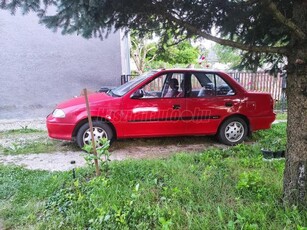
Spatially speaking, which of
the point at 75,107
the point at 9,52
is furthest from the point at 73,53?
the point at 75,107

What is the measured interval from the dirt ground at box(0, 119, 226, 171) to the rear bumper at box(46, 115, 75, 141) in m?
0.39

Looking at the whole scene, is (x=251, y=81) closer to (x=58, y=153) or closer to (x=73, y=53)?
(x=73, y=53)

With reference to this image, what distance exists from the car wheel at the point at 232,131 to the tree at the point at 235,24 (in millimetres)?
1906

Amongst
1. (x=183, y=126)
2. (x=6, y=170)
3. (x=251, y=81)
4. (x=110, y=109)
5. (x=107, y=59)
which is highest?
(x=107, y=59)

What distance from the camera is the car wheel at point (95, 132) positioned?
493 centimetres

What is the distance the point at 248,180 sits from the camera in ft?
9.86

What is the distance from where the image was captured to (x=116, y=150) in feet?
17.3

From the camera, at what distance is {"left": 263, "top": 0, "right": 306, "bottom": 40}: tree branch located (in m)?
2.23

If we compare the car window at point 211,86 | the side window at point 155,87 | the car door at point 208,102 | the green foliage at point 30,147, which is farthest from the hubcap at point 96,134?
the car window at point 211,86

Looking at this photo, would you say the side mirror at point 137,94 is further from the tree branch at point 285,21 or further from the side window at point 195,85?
the tree branch at point 285,21

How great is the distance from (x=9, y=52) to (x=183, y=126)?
268 inches

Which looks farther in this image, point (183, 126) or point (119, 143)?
point (119, 143)

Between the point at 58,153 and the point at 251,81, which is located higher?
the point at 251,81

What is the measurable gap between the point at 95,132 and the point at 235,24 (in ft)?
10.4
